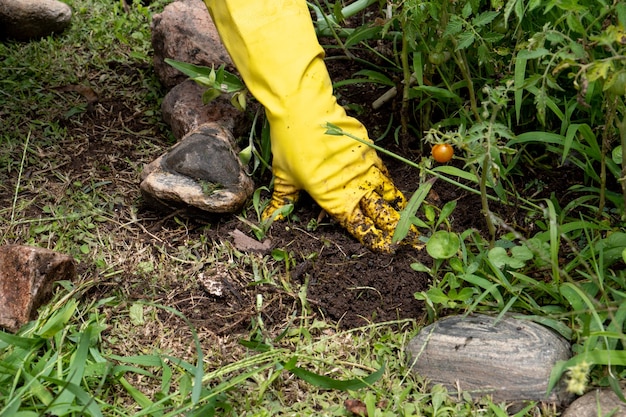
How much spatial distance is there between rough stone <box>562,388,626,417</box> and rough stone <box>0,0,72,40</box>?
234 centimetres

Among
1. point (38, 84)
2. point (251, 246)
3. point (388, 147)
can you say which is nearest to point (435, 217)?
point (388, 147)

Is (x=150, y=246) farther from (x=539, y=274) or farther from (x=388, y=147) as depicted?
(x=539, y=274)

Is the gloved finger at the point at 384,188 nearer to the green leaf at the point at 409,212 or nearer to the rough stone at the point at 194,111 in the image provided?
the green leaf at the point at 409,212

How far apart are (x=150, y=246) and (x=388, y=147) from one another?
78 cm

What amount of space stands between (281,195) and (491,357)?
2.51 ft

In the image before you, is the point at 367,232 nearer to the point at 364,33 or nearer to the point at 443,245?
the point at 443,245

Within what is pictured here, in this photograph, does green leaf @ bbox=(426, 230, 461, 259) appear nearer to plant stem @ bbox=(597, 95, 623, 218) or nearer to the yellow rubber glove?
the yellow rubber glove

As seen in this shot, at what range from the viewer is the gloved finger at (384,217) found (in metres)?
2.09

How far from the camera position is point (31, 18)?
299cm

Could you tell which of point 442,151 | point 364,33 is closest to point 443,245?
point 442,151

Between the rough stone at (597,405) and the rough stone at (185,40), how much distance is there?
153cm

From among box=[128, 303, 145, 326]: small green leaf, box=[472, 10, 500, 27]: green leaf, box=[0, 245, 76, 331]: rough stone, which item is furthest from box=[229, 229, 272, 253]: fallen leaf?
box=[472, 10, 500, 27]: green leaf

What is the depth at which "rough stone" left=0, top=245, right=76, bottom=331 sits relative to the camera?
187 cm

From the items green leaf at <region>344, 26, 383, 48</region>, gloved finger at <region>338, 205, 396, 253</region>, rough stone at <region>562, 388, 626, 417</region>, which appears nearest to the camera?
rough stone at <region>562, 388, 626, 417</region>
